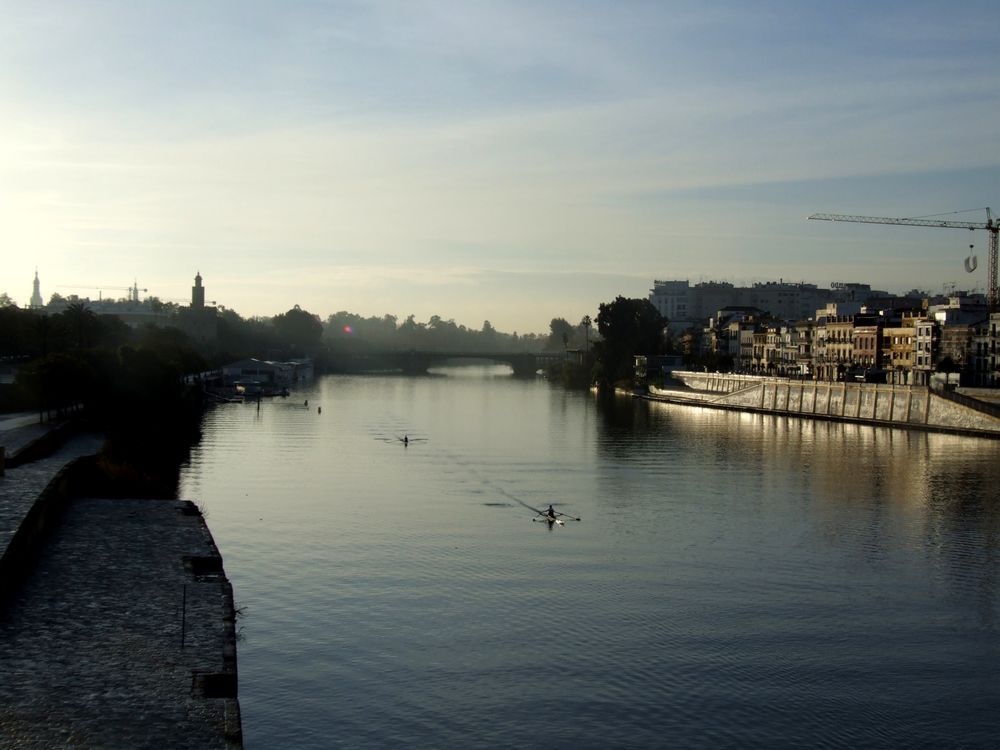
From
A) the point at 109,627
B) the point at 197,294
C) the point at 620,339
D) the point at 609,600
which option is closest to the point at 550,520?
the point at 609,600

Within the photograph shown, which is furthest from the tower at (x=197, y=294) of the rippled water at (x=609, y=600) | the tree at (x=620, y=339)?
the rippled water at (x=609, y=600)

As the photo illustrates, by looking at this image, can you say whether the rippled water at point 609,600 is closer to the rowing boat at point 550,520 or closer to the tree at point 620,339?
the rowing boat at point 550,520

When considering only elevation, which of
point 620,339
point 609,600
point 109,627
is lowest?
point 609,600

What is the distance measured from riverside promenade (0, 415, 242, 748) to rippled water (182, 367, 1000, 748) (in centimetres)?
127

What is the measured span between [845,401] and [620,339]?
56.7 m

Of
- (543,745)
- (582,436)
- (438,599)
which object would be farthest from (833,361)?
(543,745)

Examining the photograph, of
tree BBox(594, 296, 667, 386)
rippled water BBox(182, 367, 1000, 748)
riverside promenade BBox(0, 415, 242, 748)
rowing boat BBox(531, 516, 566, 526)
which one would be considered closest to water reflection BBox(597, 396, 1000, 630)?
rippled water BBox(182, 367, 1000, 748)

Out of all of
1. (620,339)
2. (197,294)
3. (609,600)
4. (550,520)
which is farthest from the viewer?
(197,294)

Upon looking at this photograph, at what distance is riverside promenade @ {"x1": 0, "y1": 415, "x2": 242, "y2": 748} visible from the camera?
704 inches

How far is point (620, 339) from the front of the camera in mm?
152750

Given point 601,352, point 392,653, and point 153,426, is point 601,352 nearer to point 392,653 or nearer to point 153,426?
point 153,426

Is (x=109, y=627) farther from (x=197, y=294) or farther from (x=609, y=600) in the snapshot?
(x=197, y=294)

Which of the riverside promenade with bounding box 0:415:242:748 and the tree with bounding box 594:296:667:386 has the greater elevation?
the tree with bounding box 594:296:667:386

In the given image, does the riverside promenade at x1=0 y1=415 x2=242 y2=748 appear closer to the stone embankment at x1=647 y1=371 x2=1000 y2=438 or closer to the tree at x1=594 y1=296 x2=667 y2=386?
the stone embankment at x1=647 y1=371 x2=1000 y2=438
